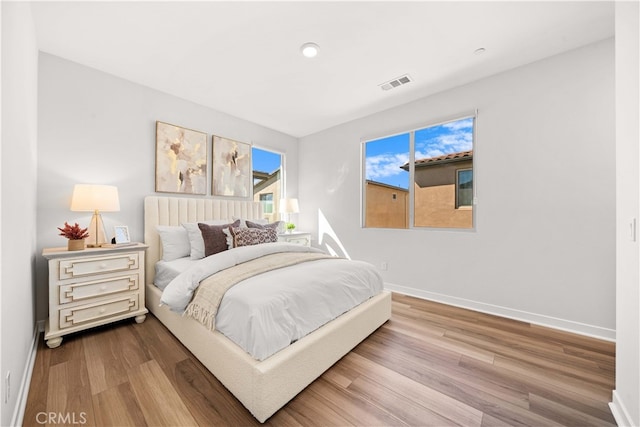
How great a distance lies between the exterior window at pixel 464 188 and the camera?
9.43 ft

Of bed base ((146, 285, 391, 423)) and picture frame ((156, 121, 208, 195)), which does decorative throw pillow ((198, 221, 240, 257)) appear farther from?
picture frame ((156, 121, 208, 195))

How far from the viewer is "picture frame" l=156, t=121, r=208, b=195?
2.96m

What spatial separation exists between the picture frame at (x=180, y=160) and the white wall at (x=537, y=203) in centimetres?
283

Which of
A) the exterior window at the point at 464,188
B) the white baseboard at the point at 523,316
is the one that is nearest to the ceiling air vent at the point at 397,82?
the exterior window at the point at 464,188

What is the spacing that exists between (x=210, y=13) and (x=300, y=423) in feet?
8.97

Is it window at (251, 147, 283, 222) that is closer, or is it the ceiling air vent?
the ceiling air vent

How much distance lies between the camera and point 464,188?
2.93 metres

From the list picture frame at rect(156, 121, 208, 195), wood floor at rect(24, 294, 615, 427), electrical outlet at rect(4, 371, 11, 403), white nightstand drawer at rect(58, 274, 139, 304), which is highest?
picture frame at rect(156, 121, 208, 195)

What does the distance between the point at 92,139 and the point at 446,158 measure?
3.95m

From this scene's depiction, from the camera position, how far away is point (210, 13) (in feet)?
Answer: 6.02

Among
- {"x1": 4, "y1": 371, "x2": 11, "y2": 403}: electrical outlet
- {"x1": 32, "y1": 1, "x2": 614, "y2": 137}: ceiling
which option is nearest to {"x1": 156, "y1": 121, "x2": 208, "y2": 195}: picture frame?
{"x1": 32, "y1": 1, "x2": 614, "y2": 137}: ceiling

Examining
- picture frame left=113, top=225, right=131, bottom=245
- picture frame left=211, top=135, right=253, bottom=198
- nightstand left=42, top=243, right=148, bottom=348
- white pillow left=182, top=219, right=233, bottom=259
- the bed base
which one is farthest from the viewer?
picture frame left=211, top=135, right=253, bottom=198

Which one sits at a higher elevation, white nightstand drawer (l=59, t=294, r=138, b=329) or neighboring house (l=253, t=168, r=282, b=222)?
neighboring house (l=253, t=168, r=282, b=222)

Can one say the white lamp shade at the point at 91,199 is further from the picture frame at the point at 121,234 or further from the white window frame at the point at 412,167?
the white window frame at the point at 412,167
